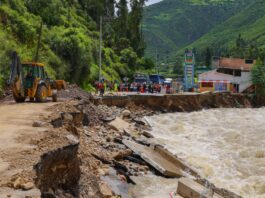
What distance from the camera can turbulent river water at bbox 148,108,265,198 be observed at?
17.3 metres

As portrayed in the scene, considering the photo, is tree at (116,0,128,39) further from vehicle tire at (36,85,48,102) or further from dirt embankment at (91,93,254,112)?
vehicle tire at (36,85,48,102)

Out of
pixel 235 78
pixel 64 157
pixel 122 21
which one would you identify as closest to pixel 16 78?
pixel 64 157

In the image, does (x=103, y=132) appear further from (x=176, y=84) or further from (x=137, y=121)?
(x=176, y=84)

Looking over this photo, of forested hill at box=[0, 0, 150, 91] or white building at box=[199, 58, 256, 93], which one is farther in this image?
white building at box=[199, 58, 256, 93]

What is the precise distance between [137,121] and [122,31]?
55279 millimetres

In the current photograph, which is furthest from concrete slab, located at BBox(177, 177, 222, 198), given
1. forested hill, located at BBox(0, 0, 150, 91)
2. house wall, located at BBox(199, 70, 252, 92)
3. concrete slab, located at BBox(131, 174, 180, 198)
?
house wall, located at BBox(199, 70, 252, 92)

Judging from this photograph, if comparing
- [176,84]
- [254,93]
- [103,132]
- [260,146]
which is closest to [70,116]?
[103,132]

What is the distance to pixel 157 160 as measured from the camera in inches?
711

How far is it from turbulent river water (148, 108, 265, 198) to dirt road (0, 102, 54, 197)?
7.68 metres

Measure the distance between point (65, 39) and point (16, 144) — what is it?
29194 mm

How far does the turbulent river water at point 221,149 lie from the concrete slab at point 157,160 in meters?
1.32

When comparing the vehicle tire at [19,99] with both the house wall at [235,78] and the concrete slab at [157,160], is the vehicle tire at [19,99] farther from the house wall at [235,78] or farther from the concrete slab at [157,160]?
the house wall at [235,78]

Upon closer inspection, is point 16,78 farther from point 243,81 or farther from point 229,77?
point 229,77

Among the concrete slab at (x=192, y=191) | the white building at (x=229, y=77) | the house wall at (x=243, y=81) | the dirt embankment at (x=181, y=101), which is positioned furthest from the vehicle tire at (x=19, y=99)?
the house wall at (x=243, y=81)
